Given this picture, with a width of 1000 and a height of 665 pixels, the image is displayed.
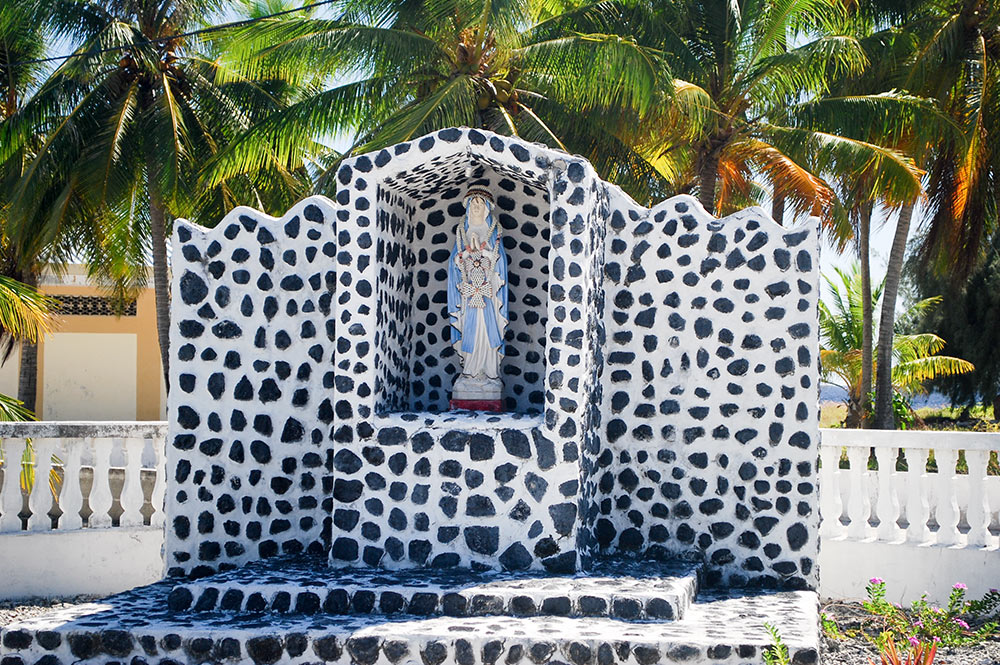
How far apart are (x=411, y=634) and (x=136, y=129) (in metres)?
11.4

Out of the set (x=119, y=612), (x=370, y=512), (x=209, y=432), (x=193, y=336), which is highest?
A: (x=193, y=336)

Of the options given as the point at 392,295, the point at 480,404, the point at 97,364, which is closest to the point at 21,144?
the point at 97,364

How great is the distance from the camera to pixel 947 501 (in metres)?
9.30

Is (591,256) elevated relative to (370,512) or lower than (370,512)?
elevated

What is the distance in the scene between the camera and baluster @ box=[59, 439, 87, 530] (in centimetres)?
970

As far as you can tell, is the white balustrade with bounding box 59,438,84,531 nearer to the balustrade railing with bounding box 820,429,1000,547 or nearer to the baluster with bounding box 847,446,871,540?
the balustrade railing with bounding box 820,429,1000,547

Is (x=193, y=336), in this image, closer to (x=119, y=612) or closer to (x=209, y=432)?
(x=209, y=432)

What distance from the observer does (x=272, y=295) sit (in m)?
8.43

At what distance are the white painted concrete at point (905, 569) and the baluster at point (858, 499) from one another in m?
0.13

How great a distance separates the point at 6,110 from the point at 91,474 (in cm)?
963

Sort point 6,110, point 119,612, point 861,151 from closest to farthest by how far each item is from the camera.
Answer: point 119,612 < point 861,151 < point 6,110

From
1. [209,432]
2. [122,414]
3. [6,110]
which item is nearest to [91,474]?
[209,432]

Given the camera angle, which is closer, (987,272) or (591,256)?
(591,256)

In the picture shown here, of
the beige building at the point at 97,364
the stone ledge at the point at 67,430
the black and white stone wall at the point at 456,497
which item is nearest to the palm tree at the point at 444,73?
the stone ledge at the point at 67,430
